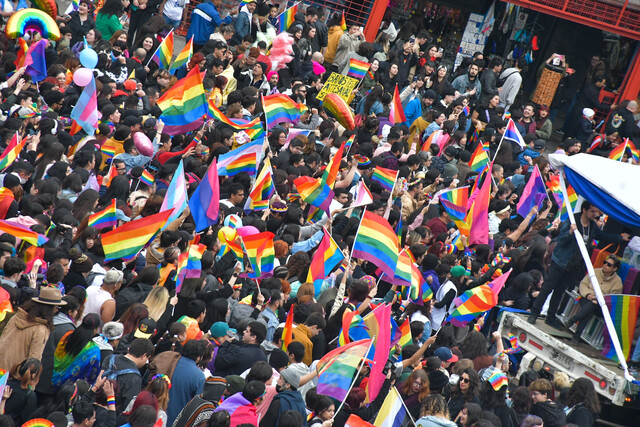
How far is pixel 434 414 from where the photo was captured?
8641 millimetres

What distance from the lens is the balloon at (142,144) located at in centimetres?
1205

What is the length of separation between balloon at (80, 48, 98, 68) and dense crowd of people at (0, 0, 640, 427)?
0.41ft

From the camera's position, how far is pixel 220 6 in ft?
64.0

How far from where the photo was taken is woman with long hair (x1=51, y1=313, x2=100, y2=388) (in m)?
7.86

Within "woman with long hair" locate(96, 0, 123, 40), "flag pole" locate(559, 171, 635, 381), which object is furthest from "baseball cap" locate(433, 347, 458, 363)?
"woman with long hair" locate(96, 0, 123, 40)

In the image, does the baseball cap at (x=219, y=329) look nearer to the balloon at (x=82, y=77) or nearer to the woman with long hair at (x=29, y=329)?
the woman with long hair at (x=29, y=329)

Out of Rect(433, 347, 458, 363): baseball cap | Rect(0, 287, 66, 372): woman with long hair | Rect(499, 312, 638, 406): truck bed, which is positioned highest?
Rect(0, 287, 66, 372): woman with long hair

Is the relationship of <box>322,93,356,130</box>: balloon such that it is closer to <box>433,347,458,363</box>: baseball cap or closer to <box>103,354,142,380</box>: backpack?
<box>433,347,458,363</box>: baseball cap

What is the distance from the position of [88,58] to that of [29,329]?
6792 millimetres

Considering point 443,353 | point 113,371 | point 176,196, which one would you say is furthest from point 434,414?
point 176,196

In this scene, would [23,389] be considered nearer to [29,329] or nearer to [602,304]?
[29,329]

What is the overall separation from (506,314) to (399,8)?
43.2ft

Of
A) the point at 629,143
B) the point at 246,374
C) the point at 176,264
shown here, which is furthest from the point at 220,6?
the point at 246,374

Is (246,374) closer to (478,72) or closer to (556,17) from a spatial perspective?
(478,72)
